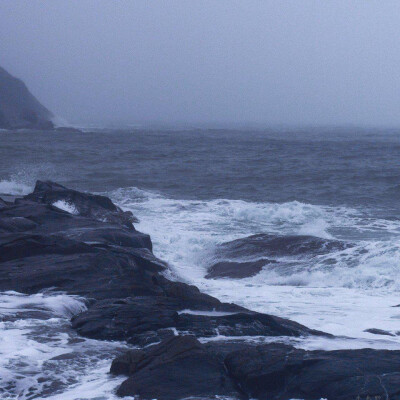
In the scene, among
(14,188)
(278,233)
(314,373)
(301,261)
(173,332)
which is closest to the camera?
(314,373)

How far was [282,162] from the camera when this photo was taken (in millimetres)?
36906

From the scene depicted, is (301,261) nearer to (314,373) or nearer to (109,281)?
(109,281)

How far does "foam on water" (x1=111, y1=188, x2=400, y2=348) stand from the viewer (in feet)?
30.3

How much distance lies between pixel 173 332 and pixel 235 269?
589 cm

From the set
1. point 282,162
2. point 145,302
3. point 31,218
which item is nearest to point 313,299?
point 145,302

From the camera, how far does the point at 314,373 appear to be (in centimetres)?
560

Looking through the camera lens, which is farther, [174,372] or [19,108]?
[19,108]

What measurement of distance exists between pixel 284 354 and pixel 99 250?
544 cm

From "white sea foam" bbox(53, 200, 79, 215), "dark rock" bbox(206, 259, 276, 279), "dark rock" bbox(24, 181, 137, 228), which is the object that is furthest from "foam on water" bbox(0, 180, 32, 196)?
"dark rock" bbox(206, 259, 276, 279)

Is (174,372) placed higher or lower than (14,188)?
higher

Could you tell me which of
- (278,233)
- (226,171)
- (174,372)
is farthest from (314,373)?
(226,171)

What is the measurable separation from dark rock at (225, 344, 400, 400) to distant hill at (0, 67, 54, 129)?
76309mm

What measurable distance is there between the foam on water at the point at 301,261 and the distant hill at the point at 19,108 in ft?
203

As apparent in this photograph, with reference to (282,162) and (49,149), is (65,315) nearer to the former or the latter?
(282,162)
